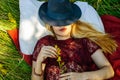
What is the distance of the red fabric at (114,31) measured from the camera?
3.12 metres

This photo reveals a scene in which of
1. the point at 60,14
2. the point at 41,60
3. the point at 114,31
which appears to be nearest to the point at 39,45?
the point at 41,60

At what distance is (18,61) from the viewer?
3.36 metres

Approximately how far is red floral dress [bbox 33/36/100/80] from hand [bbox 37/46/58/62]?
0.14 m

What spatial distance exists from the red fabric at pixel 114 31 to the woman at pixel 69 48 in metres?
0.11

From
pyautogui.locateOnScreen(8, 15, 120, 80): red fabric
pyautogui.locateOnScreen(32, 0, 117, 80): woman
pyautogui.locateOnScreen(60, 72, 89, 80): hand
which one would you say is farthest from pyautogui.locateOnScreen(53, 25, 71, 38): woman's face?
pyautogui.locateOnScreen(8, 15, 120, 80): red fabric

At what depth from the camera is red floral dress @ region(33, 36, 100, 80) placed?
2.94 meters

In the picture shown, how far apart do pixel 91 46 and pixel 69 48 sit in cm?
18

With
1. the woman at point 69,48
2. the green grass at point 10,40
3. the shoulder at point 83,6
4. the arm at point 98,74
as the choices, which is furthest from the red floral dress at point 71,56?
the shoulder at point 83,6

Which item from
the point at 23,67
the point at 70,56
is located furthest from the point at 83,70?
the point at 23,67

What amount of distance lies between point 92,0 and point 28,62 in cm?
101

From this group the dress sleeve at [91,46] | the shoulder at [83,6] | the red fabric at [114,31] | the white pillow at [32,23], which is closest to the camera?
the dress sleeve at [91,46]

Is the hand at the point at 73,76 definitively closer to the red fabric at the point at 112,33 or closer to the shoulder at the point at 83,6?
the red fabric at the point at 112,33

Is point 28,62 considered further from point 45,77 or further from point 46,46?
point 46,46

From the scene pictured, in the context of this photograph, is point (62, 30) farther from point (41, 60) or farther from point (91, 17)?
point (91, 17)
